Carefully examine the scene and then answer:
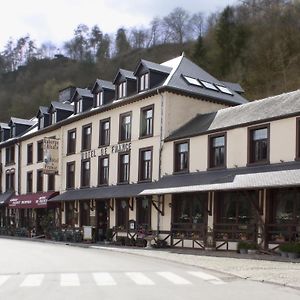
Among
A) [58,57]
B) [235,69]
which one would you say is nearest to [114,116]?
[235,69]

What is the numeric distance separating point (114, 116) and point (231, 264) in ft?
63.5

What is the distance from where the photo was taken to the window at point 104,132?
120 feet

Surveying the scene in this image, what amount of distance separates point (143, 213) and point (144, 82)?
8.02m

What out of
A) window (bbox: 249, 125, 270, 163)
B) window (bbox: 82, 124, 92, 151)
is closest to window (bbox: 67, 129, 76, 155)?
window (bbox: 82, 124, 92, 151)

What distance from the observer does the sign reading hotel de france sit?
112 feet

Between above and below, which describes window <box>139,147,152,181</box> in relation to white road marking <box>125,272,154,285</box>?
above

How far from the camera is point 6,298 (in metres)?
10.3

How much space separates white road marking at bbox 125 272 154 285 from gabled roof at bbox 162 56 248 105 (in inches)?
689

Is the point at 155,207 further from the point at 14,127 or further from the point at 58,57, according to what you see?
the point at 58,57

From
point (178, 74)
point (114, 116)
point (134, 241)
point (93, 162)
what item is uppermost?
point (178, 74)

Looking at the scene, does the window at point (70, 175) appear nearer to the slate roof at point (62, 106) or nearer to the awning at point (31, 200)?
the awning at point (31, 200)

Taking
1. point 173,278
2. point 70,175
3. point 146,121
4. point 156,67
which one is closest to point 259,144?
point 146,121

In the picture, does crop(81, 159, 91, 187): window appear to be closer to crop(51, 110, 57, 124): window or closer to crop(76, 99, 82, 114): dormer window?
crop(76, 99, 82, 114): dormer window

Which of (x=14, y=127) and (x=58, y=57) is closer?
(x=14, y=127)
